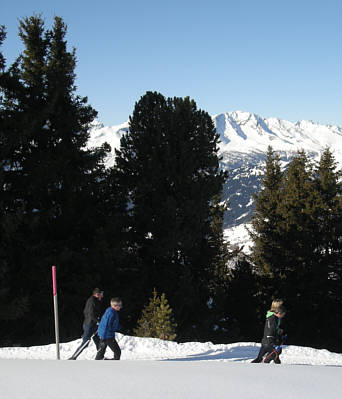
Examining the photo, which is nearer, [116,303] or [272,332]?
[116,303]

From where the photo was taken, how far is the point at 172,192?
2314 cm

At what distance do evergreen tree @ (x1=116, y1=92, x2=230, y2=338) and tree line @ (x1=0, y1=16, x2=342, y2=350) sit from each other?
0.20ft

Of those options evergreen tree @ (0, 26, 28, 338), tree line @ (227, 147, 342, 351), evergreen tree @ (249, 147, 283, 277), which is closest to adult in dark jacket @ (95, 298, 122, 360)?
evergreen tree @ (0, 26, 28, 338)

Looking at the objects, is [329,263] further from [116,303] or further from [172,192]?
[116,303]

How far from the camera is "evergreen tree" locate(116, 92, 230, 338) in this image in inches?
861

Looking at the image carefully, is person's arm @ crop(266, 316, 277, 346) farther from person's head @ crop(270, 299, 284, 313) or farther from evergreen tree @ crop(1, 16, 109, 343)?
evergreen tree @ crop(1, 16, 109, 343)

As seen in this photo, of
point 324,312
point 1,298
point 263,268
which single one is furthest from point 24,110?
point 324,312

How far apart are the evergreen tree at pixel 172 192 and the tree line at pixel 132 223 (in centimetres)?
6

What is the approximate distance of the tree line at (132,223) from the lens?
17672mm

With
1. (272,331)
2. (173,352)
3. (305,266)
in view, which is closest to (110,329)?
(272,331)

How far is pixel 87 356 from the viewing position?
1191 cm

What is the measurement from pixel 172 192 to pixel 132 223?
3.08 m

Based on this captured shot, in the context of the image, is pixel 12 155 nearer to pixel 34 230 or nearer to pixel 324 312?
pixel 34 230

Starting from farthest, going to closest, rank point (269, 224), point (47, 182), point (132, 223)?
point (269, 224) → point (132, 223) → point (47, 182)
